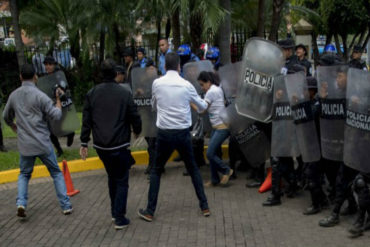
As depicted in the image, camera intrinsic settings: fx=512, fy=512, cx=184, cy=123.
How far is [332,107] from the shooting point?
5.23 meters

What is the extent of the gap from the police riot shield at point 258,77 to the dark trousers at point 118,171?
5.95ft

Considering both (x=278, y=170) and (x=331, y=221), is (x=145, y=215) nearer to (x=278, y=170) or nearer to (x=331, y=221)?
(x=278, y=170)

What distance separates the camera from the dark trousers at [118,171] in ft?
17.4

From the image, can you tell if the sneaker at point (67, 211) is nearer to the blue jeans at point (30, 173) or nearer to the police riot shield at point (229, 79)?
Answer: the blue jeans at point (30, 173)

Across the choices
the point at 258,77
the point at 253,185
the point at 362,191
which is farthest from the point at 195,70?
the point at 362,191

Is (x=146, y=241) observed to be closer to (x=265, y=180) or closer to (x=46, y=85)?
(x=265, y=180)

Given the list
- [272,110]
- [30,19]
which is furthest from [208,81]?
[30,19]

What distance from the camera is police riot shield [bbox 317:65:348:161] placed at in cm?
513

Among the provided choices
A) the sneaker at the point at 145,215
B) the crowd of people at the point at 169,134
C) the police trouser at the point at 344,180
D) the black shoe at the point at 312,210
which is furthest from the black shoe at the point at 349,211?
the sneaker at the point at 145,215

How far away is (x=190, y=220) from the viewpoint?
18.8 ft

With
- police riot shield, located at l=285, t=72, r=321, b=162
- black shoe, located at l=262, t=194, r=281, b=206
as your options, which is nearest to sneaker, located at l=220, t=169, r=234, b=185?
black shoe, located at l=262, t=194, r=281, b=206

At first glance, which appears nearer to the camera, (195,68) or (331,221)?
(331,221)

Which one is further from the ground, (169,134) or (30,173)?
(169,134)

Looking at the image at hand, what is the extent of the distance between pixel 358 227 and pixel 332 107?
122 centimetres
